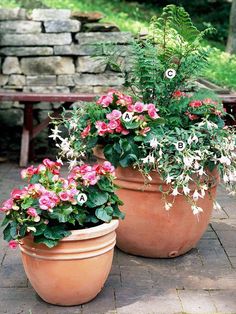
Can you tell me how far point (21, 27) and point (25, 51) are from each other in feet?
0.91

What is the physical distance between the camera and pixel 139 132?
130 inches

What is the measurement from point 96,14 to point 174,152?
4.14m

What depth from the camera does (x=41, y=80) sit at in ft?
23.1

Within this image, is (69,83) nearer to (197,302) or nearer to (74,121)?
(74,121)

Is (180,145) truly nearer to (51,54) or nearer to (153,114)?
(153,114)

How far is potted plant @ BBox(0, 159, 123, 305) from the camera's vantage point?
9.25ft

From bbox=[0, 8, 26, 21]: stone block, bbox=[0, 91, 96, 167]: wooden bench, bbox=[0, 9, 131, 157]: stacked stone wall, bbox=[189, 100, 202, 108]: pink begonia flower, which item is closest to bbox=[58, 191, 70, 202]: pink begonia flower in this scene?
bbox=[189, 100, 202, 108]: pink begonia flower

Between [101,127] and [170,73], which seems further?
[170,73]

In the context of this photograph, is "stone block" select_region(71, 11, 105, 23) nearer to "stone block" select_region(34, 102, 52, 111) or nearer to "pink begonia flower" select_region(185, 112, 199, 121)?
"stone block" select_region(34, 102, 52, 111)

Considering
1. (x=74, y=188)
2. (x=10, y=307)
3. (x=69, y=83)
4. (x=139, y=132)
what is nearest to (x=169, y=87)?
(x=139, y=132)

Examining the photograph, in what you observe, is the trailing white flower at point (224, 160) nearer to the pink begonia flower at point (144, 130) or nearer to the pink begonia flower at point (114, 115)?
the pink begonia flower at point (144, 130)

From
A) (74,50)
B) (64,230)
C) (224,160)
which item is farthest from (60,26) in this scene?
(64,230)

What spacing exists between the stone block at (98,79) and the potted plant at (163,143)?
3.38m

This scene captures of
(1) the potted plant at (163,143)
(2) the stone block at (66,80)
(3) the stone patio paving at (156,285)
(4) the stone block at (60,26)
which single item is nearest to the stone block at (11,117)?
(2) the stone block at (66,80)
